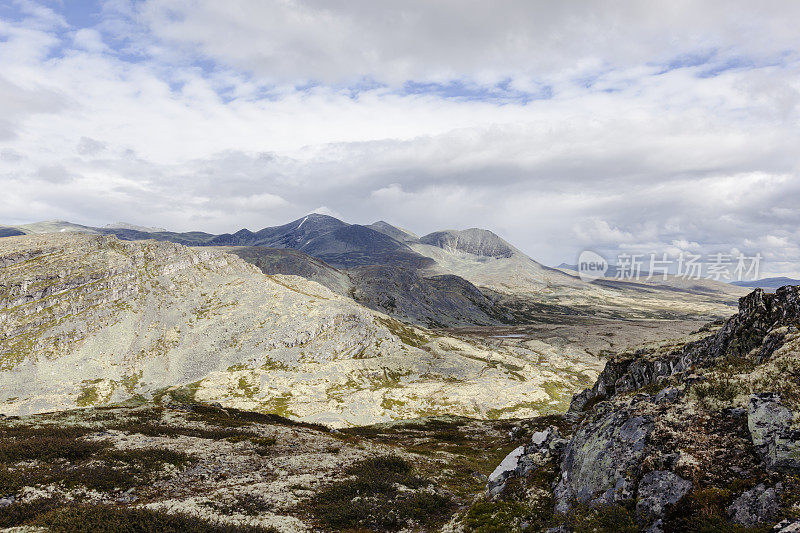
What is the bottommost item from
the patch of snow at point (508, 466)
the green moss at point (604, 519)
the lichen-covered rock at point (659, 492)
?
the patch of snow at point (508, 466)

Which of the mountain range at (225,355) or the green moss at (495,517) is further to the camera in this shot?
the mountain range at (225,355)

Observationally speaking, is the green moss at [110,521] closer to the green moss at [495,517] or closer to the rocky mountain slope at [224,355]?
the green moss at [495,517]

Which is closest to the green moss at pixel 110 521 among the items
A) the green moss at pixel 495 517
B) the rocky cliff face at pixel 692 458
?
the green moss at pixel 495 517

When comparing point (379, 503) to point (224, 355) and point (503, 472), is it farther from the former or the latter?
point (224, 355)

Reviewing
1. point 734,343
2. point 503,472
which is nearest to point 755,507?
point 503,472

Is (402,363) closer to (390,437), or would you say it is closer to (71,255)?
(390,437)

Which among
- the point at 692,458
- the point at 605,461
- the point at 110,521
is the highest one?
the point at 692,458
